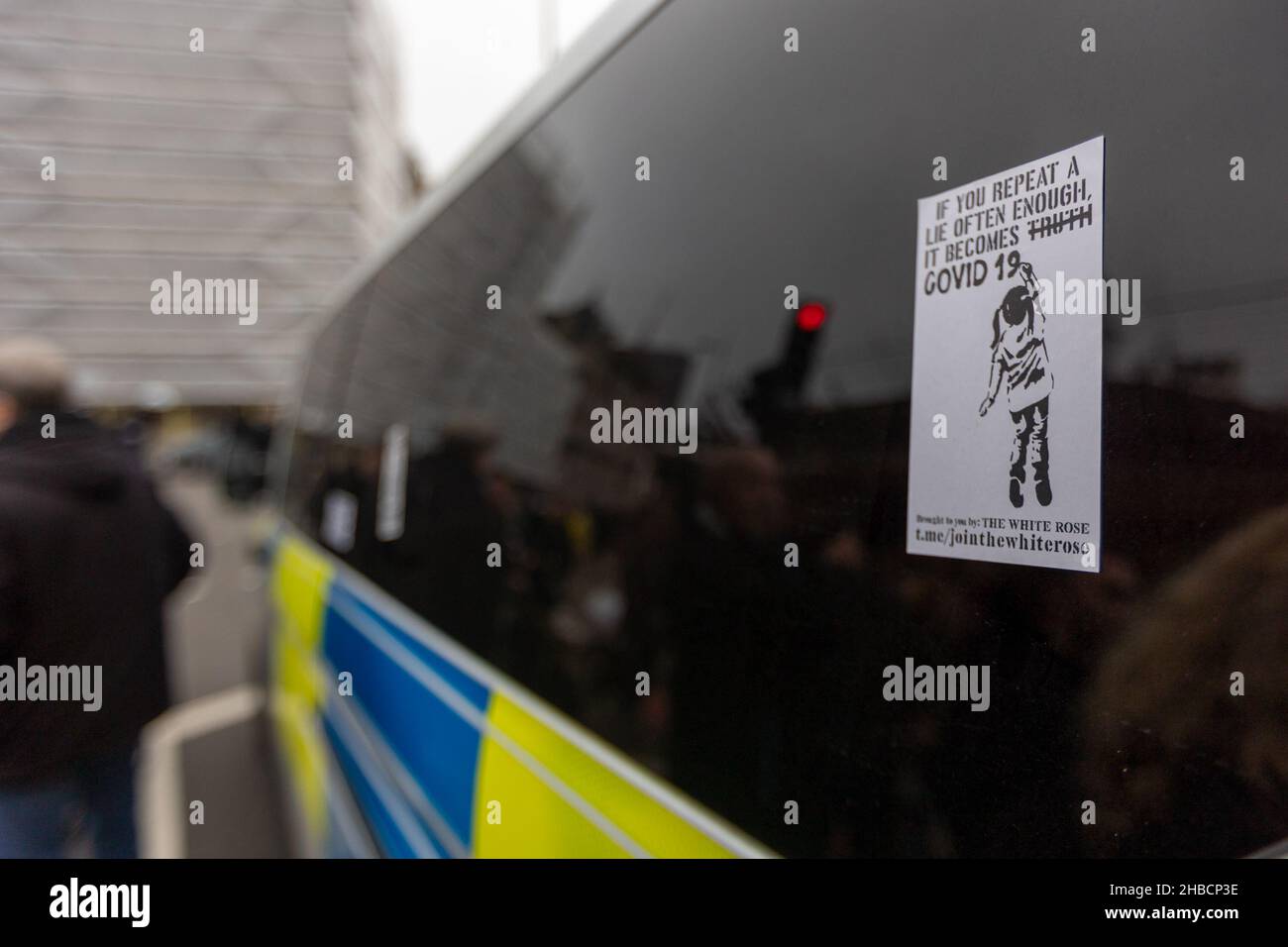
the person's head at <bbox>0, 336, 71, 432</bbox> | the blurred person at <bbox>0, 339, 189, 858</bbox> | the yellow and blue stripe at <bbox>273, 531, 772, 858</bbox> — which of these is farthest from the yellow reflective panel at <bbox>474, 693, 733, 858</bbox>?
the person's head at <bbox>0, 336, 71, 432</bbox>

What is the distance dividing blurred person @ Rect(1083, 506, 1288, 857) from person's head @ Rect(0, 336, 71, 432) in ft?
7.31

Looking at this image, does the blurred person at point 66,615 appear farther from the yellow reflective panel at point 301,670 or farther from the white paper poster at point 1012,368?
the white paper poster at point 1012,368

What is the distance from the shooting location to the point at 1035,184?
0.92m

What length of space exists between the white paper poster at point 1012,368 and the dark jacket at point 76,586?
197cm

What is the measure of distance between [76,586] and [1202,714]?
7.48 feet

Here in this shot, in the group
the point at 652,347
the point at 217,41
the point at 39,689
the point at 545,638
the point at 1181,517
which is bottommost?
the point at 39,689

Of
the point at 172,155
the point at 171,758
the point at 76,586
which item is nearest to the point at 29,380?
the point at 76,586

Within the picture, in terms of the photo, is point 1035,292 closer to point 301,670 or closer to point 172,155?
point 301,670

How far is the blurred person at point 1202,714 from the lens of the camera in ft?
2.56

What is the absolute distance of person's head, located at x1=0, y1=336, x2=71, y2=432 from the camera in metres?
2.14
